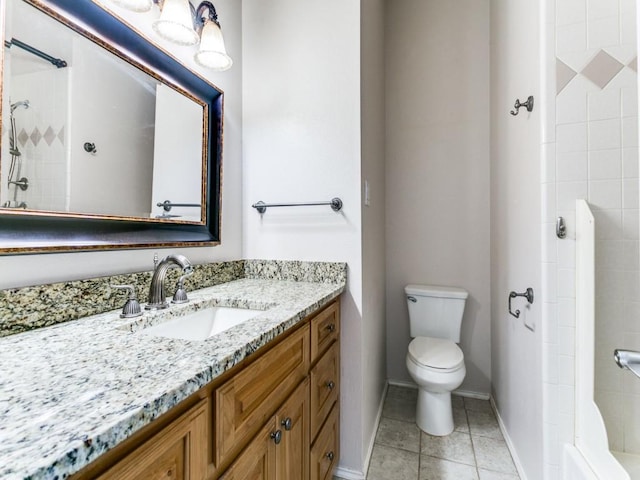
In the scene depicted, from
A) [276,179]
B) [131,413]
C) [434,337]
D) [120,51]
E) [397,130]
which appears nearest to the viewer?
[131,413]

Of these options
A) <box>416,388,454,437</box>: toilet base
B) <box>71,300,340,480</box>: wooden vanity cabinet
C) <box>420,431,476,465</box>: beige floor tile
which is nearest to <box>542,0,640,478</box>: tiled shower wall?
<box>420,431,476,465</box>: beige floor tile

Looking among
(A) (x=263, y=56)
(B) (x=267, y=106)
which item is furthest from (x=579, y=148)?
(A) (x=263, y=56)

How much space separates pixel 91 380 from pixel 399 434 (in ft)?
5.73

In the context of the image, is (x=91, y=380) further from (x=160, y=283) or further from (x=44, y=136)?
(x=44, y=136)

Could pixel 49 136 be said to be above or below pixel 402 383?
above

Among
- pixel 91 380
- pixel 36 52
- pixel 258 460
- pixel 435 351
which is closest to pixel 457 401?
pixel 435 351

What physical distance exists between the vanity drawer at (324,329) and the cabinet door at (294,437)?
125mm

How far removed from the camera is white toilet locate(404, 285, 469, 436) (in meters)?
1.66

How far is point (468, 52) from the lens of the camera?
2.15 m

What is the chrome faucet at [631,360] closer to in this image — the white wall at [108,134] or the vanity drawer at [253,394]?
the vanity drawer at [253,394]

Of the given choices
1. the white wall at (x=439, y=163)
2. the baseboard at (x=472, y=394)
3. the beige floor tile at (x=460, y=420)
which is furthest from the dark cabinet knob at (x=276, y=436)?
the baseboard at (x=472, y=394)

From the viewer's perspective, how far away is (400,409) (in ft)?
6.54

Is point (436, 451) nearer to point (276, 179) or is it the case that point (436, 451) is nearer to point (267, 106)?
point (276, 179)

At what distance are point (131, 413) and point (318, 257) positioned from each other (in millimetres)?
1101
